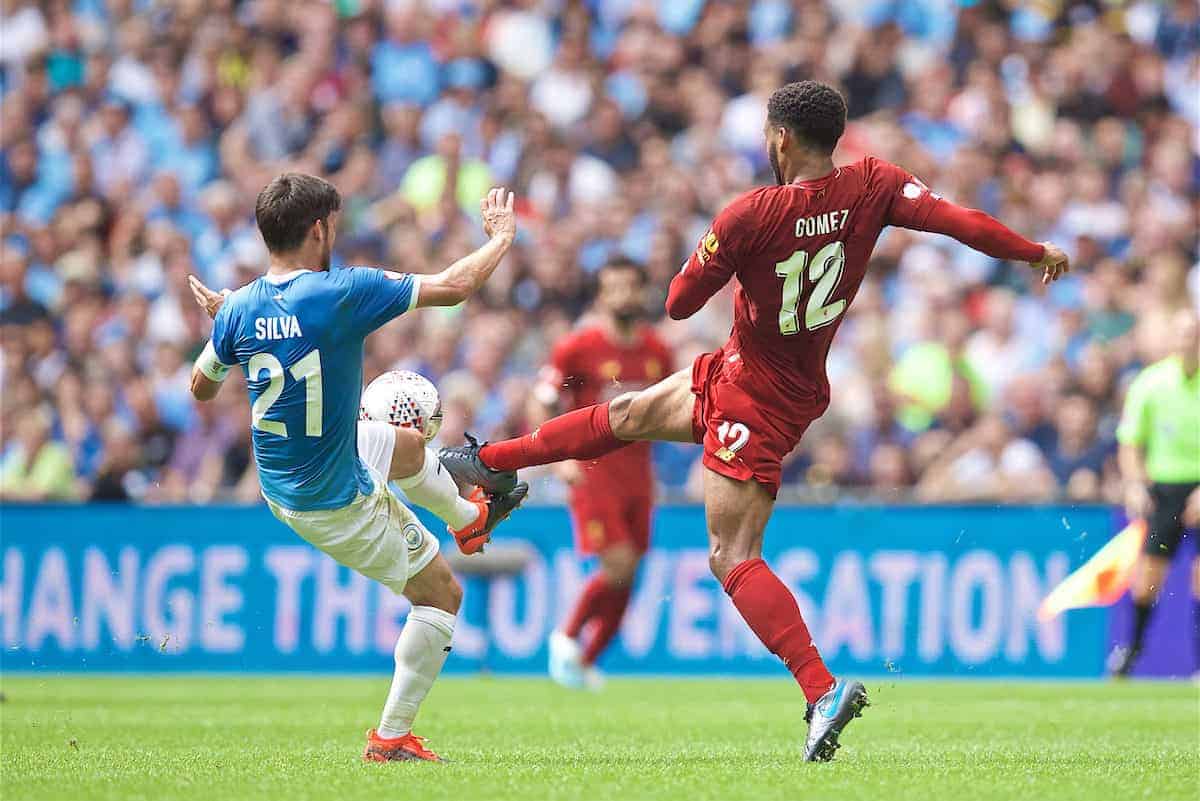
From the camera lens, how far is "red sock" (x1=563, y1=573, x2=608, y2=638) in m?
12.8

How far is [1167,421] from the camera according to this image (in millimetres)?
13648

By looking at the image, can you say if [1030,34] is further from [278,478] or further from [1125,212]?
[278,478]

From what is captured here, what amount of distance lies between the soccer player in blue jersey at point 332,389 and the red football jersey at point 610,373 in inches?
194

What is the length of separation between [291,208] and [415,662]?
5.85ft

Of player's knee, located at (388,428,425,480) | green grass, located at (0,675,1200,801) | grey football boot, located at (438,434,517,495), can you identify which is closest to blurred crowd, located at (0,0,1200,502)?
green grass, located at (0,675,1200,801)

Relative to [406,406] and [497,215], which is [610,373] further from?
[497,215]

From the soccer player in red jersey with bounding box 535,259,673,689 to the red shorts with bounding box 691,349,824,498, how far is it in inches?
180

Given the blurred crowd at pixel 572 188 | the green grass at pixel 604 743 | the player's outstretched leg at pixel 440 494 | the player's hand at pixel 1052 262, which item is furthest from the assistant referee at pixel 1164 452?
the player's outstretched leg at pixel 440 494

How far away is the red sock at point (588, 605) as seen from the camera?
12750mm

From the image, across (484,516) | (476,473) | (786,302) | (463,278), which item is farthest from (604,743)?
(463,278)

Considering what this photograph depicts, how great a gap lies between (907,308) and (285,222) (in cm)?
1037

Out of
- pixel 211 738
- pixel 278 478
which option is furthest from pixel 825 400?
pixel 211 738

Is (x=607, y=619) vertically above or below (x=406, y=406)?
below

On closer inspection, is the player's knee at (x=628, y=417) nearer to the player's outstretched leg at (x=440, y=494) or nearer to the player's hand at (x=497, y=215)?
the player's outstretched leg at (x=440, y=494)
